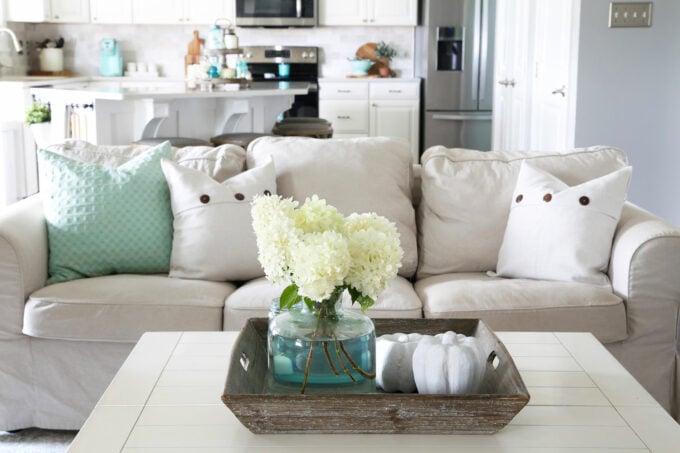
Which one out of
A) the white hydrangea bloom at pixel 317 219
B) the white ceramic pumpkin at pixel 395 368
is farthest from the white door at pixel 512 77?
the white hydrangea bloom at pixel 317 219

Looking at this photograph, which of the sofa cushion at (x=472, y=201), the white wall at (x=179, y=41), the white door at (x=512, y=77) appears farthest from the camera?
the white wall at (x=179, y=41)

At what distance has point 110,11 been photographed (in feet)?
27.5

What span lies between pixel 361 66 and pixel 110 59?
232 centimetres

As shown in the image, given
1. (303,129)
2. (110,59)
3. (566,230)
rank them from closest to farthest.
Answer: (566,230), (303,129), (110,59)

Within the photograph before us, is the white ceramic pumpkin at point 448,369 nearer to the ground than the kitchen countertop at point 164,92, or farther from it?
nearer to the ground

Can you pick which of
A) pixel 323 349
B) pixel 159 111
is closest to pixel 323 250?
pixel 323 349

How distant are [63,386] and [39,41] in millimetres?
6474

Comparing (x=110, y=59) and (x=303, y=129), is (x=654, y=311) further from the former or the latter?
(x=110, y=59)

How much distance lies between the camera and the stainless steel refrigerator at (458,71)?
8.07 m

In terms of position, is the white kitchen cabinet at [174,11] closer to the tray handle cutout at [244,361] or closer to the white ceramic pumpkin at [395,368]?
the tray handle cutout at [244,361]

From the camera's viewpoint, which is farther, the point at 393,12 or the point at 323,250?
the point at 393,12

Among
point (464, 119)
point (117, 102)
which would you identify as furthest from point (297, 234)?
point (464, 119)

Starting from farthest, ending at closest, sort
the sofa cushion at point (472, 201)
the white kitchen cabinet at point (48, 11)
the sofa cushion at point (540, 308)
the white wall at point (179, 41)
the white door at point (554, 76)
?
the white wall at point (179, 41)
the white kitchen cabinet at point (48, 11)
the white door at point (554, 76)
the sofa cushion at point (472, 201)
the sofa cushion at point (540, 308)

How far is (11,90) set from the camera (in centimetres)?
705
